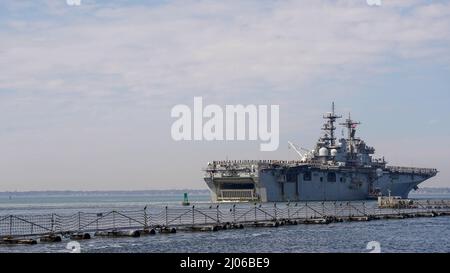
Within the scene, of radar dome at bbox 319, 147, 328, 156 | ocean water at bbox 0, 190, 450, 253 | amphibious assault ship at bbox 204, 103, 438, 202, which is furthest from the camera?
radar dome at bbox 319, 147, 328, 156

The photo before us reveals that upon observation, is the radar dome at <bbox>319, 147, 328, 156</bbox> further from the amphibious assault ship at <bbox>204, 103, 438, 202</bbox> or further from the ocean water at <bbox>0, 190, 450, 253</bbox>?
the ocean water at <bbox>0, 190, 450, 253</bbox>

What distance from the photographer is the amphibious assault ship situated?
125250mm

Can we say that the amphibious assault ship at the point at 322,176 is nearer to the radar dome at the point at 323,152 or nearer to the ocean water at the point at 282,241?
the radar dome at the point at 323,152

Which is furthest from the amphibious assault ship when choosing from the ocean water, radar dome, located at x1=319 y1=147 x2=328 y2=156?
the ocean water

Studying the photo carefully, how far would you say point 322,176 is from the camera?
134 meters

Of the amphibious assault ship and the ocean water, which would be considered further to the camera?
the amphibious assault ship

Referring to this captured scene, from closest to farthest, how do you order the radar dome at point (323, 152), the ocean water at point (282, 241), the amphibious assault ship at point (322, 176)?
1. the ocean water at point (282, 241)
2. the amphibious assault ship at point (322, 176)
3. the radar dome at point (323, 152)

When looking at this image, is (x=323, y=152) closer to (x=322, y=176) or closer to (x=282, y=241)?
(x=322, y=176)

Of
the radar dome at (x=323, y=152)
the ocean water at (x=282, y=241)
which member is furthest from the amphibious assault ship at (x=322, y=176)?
the ocean water at (x=282, y=241)

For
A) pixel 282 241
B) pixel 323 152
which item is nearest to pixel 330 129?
pixel 323 152

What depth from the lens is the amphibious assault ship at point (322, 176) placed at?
Answer: 12525 centimetres

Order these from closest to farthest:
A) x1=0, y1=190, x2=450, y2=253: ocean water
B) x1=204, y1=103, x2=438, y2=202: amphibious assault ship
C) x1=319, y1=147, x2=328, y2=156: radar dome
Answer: x1=0, y1=190, x2=450, y2=253: ocean water → x1=204, y1=103, x2=438, y2=202: amphibious assault ship → x1=319, y1=147, x2=328, y2=156: radar dome
